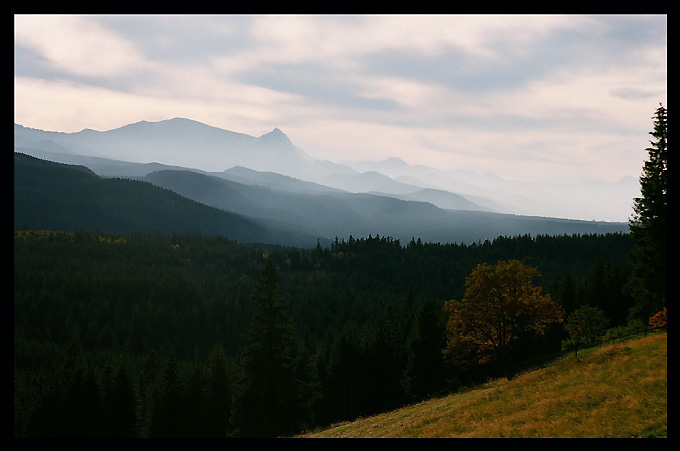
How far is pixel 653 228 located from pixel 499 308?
15202 millimetres

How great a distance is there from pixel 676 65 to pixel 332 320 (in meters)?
176

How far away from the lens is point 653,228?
37.0m

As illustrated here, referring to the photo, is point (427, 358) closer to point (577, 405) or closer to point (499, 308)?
point (499, 308)

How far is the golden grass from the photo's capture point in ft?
56.1

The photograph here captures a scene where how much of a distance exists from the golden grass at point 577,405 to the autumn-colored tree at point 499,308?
27.8ft

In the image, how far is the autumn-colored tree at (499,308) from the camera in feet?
131

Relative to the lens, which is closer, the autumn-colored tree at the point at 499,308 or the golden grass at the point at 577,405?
the golden grass at the point at 577,405

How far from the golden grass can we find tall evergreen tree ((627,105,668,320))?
11.6m

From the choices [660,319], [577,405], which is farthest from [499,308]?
[577,405]

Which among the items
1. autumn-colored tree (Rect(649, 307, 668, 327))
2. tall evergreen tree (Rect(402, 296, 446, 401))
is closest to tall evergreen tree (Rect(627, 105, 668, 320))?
autumn-colored tree (Rect(649, 307, 668, 327))

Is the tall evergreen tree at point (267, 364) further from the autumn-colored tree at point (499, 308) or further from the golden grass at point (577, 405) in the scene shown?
the autumn-colored tree at point (499, 308)

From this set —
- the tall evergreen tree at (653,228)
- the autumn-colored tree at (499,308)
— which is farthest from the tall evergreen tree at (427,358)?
the tall evergreen tree at (653,228)

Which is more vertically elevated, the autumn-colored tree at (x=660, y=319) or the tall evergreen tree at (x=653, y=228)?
the tall evergreen tree at (x=653, y=228)
